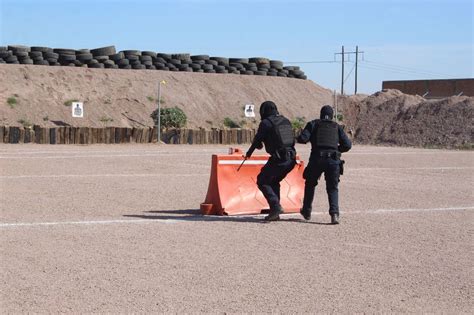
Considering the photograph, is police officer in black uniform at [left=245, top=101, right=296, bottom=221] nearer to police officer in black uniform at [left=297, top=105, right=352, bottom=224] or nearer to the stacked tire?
police officer in black uniform at [left=297, top=105, right=352, bottom=224]

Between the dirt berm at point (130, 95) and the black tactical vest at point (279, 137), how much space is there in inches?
1311

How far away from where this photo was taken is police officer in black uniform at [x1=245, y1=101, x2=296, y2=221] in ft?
42.3

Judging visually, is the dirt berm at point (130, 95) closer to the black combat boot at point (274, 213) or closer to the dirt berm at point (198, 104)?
the dirt berm at point (198, 104)

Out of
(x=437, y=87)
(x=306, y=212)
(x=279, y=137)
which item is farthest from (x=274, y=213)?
(x=437, y=87)

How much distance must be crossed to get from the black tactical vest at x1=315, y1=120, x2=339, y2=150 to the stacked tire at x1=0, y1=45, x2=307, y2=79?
136 feet

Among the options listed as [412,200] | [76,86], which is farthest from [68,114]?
[412,200]

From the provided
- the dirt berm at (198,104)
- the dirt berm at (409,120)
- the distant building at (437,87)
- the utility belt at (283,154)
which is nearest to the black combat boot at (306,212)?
the utility belt at (283,154)

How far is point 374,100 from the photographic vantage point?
189 feet

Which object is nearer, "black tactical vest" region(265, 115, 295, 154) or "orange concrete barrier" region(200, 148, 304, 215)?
"black tactical vest" region(265, 115, 295, 154)

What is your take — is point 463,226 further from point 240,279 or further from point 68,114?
point 68,114

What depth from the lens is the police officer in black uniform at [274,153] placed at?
507 inches

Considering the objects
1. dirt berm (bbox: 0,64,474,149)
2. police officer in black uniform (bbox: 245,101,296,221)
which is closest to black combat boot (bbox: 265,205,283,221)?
police officer in black uniform (bbox: 245,101,296,221)

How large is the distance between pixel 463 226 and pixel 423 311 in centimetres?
555

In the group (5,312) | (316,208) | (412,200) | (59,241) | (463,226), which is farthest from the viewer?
(412,200)
